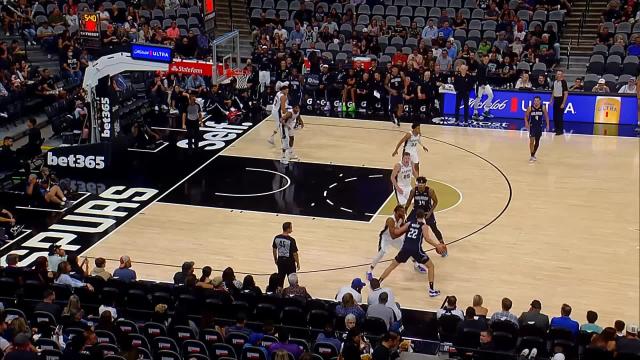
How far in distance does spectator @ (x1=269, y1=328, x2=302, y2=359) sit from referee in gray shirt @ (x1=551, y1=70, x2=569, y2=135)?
1485 cm

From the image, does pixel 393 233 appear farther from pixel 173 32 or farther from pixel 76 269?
pixel 173 32

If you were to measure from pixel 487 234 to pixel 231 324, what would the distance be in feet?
22.7

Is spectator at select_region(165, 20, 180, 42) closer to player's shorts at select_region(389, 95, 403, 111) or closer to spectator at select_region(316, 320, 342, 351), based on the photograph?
player's shorts at select_region(389, 95, 403, 111)

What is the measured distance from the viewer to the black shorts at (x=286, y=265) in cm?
1748

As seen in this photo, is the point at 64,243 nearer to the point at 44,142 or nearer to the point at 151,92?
the point at 44,142

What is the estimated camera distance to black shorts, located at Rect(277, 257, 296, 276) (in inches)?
688

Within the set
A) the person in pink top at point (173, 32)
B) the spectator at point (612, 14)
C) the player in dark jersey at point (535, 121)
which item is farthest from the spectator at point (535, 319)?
the person in pink top at point (173, 32)

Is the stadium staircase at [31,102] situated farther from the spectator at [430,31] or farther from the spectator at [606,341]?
the spectator at [606,341]

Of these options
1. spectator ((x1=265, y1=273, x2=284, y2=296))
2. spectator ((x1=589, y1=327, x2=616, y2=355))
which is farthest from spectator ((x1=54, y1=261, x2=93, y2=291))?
spectator ((x1=589, y1=327, x2=616, y2=355))

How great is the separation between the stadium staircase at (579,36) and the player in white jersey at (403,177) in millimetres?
12489

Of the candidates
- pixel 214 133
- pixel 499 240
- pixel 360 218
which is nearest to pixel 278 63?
pixel 214 133

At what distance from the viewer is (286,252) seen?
17406 millimetres

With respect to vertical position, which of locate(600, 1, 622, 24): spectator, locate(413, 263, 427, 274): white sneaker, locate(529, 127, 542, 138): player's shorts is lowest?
locate(413, 263, 427, 274): white sneaker

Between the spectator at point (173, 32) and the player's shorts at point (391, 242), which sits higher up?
the spectator at point (173, 32)
